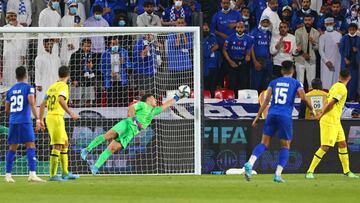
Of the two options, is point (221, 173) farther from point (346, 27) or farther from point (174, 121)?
point (346, 27)

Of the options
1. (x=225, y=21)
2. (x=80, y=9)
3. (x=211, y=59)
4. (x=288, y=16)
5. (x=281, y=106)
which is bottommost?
(x=281, y=106)

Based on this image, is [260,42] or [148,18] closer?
[148,18]

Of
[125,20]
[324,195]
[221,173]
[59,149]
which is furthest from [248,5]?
[324,195]

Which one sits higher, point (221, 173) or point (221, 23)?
point (221, 23)

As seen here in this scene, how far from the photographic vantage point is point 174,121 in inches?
1022

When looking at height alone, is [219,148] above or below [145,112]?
below

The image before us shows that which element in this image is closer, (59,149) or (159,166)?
(59,149)

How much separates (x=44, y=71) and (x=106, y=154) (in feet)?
9.50

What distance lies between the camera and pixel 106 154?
2361 cm

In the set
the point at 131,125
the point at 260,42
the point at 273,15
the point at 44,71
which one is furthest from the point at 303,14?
the point at 44,71

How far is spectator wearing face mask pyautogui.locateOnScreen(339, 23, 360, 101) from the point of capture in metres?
28.7

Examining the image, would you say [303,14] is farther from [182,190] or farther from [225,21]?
[182,190]

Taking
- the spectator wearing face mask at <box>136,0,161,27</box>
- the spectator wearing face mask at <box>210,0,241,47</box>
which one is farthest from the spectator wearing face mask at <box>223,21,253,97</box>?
the spectator wearing face mask at <box>136,0,161,27</box>

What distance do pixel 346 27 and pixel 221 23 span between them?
10.8 ft
